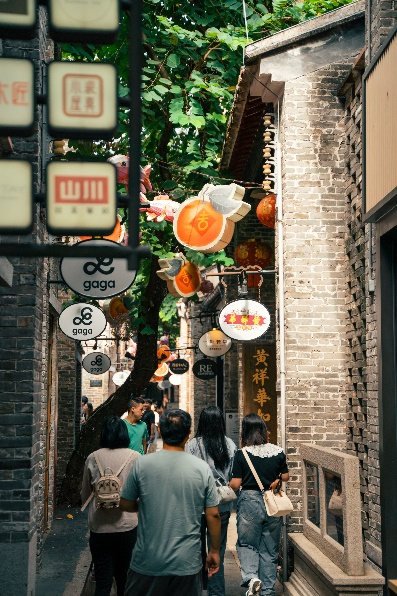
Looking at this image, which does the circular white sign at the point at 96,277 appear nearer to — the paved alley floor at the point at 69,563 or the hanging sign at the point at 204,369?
the paved alley floor at the point at 69,563

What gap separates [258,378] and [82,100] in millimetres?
11917

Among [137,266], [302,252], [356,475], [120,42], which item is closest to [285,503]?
[356,475]

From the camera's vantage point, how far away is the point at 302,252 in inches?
410

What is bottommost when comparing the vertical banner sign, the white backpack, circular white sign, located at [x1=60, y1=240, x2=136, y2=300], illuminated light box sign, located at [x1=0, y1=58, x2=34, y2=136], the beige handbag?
the beige handbag

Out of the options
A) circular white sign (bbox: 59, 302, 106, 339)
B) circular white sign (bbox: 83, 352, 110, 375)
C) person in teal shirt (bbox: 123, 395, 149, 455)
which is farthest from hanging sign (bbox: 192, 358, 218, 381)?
person in teal shirt (bbox: 123, 395, 149, 455)

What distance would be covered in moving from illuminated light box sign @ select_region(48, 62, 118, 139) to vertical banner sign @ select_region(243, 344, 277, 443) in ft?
38.5

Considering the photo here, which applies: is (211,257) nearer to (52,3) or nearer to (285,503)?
(285,503)

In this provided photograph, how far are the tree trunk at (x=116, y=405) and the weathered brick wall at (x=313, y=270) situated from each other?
5780mm

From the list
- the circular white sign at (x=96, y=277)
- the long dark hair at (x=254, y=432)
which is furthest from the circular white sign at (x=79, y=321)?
the long dark hair at (x=254, y=432)

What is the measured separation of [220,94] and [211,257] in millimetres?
2461

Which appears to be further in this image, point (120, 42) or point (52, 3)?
point (120, 42)

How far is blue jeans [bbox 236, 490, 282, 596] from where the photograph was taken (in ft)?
27.0

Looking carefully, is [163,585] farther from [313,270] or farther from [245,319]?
[245,319]

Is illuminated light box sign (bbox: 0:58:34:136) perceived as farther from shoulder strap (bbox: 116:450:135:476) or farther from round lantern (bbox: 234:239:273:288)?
round lantern (bbox: 234:239:273:288)
